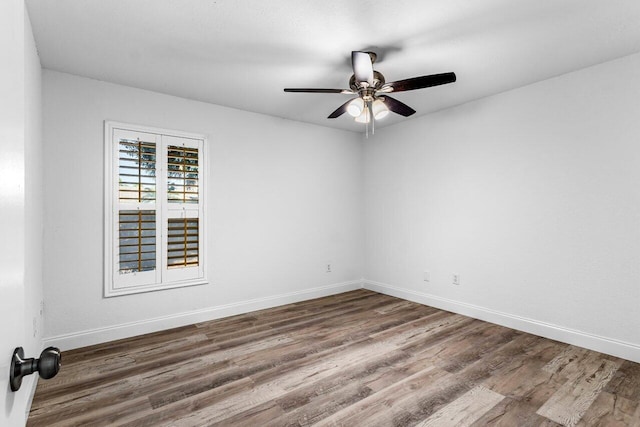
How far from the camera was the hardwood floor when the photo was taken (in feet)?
6.66

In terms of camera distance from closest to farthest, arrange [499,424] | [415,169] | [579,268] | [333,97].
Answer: [499,424], [579,268], [333,97], [415,169]

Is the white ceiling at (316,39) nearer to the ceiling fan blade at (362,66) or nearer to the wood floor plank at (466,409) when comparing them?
the ceiling fan blade at (362,66)

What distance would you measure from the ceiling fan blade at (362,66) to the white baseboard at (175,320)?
298 cm

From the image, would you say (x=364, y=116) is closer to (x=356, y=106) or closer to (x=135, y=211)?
(x=356, y=106)

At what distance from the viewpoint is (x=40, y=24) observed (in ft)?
7.51

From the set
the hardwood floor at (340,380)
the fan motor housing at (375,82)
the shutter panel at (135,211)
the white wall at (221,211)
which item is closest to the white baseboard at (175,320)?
the white wall at (221,211)

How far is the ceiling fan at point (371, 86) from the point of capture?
2348 mm

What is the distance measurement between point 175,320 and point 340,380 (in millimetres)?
2076

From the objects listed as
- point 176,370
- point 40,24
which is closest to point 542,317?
point 176,370

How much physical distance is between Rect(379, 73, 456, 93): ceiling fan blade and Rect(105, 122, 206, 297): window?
229 centimetres

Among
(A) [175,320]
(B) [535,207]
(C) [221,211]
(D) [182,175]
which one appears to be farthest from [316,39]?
(A) [175,320]

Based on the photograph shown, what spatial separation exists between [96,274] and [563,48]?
4.63 metres

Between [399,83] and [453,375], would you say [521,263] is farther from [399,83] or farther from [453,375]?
[399,83]

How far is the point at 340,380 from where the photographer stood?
2443 mm
